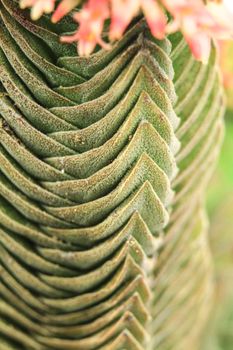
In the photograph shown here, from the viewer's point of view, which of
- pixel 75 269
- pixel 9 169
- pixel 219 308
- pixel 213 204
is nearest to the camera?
pixel 9 169

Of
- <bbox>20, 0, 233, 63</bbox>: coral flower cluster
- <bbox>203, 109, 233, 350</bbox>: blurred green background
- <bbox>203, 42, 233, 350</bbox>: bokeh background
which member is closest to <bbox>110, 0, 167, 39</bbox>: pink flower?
<bbox>20, 0, 233, 63</bbox>: coral flower cluster

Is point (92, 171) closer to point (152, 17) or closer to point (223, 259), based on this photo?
point (152, 17)

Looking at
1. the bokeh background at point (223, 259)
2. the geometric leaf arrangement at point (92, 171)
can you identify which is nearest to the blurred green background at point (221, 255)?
the bokeh background at point (223, 259)

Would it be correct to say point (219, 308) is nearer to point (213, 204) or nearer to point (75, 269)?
point (213, 204)

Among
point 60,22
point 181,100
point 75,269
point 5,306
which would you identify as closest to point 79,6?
point 60,22

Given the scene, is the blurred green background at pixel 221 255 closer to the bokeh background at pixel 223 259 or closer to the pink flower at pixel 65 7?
the bokeh background at pixel 223 259

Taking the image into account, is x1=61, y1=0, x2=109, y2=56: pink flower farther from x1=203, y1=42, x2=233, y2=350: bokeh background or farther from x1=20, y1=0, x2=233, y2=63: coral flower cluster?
x1=203, y1=42, x2=233, y2=350: bokeh background

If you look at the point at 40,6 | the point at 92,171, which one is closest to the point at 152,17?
the point at 40,6
